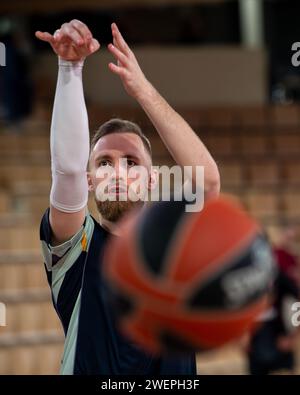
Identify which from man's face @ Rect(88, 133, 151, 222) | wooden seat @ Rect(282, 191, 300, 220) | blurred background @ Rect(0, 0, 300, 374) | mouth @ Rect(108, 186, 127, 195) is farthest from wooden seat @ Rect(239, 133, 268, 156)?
mouth @ Rect(108, 186, 127, 195)

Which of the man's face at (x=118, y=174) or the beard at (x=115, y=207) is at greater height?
the man's face at (x=118, y=174)

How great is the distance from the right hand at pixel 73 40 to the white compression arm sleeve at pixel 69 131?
Result: 3 cm

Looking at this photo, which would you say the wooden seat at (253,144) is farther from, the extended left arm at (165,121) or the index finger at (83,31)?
the index finger at (83,31)

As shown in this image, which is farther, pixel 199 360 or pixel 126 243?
pixel 199 360

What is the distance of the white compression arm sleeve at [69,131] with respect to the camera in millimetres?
2123

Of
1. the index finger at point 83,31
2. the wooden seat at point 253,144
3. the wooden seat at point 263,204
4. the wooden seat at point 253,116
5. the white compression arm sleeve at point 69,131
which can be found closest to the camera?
the index finger at point 83,31

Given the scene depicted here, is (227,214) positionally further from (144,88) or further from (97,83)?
(97,83)

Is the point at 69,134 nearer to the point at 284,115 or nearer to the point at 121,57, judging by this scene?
the point at 121,57

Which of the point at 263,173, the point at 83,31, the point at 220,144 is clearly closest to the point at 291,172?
the point at 263,173

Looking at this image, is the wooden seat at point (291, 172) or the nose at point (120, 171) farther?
the wooden seat at point (291, 172)

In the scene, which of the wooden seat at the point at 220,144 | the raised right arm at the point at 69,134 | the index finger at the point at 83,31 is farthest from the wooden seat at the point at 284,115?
the index finger at the point at 83,31

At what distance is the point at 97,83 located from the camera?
1065 centimetres
